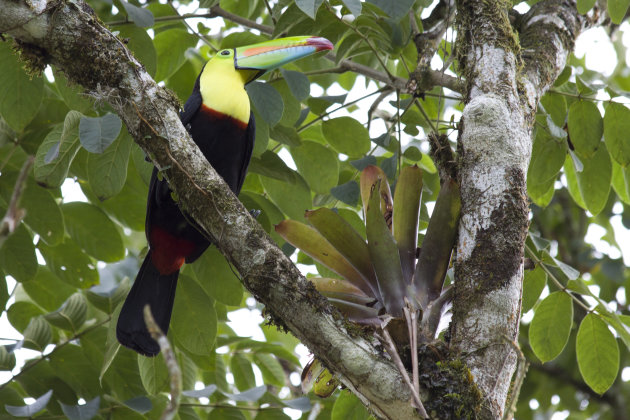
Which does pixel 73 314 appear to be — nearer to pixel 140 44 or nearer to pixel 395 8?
pixel 140 44

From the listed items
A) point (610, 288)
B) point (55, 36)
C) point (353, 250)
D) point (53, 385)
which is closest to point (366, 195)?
point (353, 250)

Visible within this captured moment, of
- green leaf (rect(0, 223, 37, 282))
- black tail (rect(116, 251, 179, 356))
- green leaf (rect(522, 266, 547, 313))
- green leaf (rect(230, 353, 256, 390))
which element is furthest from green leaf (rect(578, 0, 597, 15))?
green leaf (rect(0, 223, 37, 282))

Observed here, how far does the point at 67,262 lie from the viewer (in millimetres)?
2676

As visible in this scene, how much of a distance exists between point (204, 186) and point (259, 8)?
173 cm

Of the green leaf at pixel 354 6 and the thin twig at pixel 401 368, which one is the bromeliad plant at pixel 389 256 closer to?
the thin twig at pixel 401 368

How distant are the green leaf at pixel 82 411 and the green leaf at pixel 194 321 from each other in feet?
1.26

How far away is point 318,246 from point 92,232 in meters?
1.11

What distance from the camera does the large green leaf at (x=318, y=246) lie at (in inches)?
79.3

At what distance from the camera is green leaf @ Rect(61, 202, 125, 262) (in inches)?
105

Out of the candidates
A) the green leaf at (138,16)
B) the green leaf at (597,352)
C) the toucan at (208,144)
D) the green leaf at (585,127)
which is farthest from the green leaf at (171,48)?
the green leaf at (597,352)

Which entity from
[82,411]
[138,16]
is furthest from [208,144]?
[82,411]

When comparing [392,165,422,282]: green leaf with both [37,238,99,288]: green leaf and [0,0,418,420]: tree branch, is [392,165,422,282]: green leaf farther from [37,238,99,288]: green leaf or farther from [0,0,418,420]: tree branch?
[37,238,99,288]: green leaf

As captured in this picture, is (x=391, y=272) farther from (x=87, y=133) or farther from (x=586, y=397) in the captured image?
(x=586, y=397)

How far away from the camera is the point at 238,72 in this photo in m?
3.03
